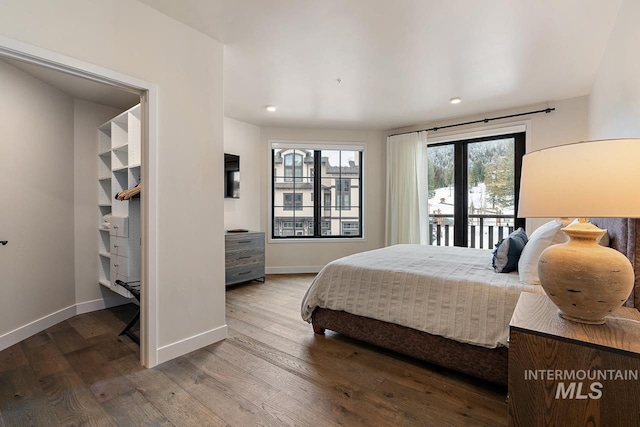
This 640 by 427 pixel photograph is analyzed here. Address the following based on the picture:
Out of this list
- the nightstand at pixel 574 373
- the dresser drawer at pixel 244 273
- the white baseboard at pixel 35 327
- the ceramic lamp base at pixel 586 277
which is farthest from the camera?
the dresser drawer at pixel 244 273

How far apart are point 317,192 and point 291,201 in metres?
0.47

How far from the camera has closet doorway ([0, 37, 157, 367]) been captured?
1992 mm

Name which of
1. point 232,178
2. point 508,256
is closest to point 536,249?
point 508,256

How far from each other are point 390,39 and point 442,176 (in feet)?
9.03

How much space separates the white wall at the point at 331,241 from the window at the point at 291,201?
31cm

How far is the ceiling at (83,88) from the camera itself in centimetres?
246

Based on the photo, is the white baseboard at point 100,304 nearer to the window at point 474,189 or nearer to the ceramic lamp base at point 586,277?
the ceramic lamp base at point 586,277

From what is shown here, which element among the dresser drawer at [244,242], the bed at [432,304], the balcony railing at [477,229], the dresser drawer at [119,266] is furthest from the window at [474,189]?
the dresser drawer at [119,266]

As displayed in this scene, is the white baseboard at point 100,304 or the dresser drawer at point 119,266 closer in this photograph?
the dresser drawer at point 119,266

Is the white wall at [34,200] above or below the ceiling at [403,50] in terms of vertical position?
below

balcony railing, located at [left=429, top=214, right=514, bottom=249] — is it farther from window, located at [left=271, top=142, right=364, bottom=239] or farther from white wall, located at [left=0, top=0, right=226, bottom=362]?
white wall, located at [left=0, top=0, right=226, bottom=362]

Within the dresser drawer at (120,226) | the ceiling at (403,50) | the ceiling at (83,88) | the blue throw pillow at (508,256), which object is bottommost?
the blue throw pillow at (508,256)

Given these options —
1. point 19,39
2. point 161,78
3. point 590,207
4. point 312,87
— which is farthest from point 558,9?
point 19,39

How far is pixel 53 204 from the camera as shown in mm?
2789
